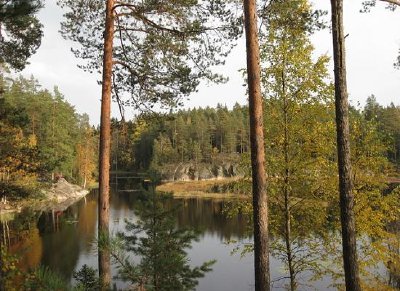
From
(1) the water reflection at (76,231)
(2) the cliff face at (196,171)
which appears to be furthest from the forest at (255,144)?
(2) the cliff face at (196,171)

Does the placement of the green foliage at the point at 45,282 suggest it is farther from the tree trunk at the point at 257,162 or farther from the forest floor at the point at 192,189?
the forest floor at the point at 192,189

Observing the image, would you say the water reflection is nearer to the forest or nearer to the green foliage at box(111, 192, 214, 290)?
the forest

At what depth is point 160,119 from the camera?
10.7 metres

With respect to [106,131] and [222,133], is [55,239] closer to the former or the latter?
[106,131]

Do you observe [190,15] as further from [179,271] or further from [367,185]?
[367,185]

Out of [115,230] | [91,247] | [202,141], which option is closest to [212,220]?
[91,247]

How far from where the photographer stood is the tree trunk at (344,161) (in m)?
6.73

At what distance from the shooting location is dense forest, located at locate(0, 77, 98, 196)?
464 inches

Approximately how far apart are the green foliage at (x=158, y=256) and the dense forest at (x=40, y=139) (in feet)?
21.9

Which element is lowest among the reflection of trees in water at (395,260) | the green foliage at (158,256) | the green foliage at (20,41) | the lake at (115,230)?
the lake at (115,230)

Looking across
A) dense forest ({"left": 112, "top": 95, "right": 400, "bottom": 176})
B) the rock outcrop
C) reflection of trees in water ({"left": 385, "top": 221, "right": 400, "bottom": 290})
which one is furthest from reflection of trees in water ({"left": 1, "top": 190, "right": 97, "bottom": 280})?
reflection of trees in water ({"left": 385, "top": 221, "right": 400, "bottom": 290})

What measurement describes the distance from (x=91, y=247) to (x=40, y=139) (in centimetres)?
2756

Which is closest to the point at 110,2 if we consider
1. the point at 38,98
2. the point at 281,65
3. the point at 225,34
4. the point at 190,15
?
the point at 190,15

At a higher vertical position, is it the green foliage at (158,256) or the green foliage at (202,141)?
the green foliage at (202,141)
